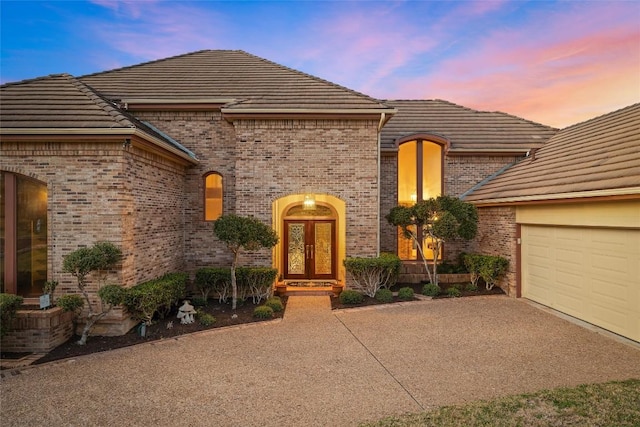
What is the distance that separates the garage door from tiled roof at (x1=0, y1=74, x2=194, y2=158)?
10872mm

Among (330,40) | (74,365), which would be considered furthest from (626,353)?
(330,40)

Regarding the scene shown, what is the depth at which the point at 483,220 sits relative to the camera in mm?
12055

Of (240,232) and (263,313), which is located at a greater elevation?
(240,232)

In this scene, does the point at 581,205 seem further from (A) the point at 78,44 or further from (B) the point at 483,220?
(A) the point at 78,44

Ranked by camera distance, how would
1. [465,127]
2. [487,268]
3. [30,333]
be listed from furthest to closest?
1. [465,127]
2. [487,268]
3. [30,333]

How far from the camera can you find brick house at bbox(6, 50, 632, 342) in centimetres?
729

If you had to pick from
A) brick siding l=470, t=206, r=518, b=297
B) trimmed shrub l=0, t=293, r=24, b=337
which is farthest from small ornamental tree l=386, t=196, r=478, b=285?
trimmed shrub l=0, t=293, r=24, b=337

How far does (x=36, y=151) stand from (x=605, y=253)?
13143 millimetres

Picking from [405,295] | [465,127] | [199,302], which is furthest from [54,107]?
[465,127]

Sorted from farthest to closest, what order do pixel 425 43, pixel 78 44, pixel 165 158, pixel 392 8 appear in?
pixel 78 44 → pixel 425 43 → pixel 392 8 → pixel 165 158

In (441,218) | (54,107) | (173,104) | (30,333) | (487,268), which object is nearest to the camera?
(30,333)

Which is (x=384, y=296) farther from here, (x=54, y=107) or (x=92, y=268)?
(x=54, y=107)

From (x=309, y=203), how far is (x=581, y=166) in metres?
8.54

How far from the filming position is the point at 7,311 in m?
6.06
